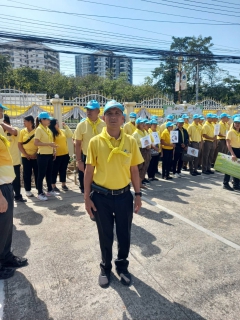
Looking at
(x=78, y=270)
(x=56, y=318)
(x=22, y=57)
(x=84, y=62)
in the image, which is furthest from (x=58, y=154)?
(x=84, y=62)

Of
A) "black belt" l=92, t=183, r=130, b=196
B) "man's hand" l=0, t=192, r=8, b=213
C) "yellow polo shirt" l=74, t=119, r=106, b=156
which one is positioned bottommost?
"man's hand" l=0, t=192, r=8, b=213

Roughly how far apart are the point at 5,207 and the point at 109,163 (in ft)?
3.70

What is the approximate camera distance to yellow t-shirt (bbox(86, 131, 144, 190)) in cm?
241

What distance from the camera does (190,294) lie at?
8.14ft

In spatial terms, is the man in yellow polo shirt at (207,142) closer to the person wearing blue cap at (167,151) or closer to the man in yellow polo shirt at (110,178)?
the person wearing blue cap at (167,151)

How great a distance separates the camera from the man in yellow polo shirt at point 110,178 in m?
2.42

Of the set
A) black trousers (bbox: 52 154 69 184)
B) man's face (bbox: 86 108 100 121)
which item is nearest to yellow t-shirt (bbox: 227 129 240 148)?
man's face (bbox: 86 108 100 121)

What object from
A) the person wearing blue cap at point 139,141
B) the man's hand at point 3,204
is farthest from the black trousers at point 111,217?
the person wearing blue cap at point 139,141

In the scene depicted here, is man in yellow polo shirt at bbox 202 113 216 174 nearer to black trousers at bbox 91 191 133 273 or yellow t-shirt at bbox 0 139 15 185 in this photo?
black trousers at bbox 91 191 133 273

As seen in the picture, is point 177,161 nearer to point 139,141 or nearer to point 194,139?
point 194,139

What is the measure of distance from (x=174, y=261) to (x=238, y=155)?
13.6ft

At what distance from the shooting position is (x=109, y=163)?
2.41 m

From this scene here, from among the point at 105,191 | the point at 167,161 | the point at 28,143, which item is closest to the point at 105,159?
the point at 105,191

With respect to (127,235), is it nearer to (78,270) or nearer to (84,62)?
(78,270)
